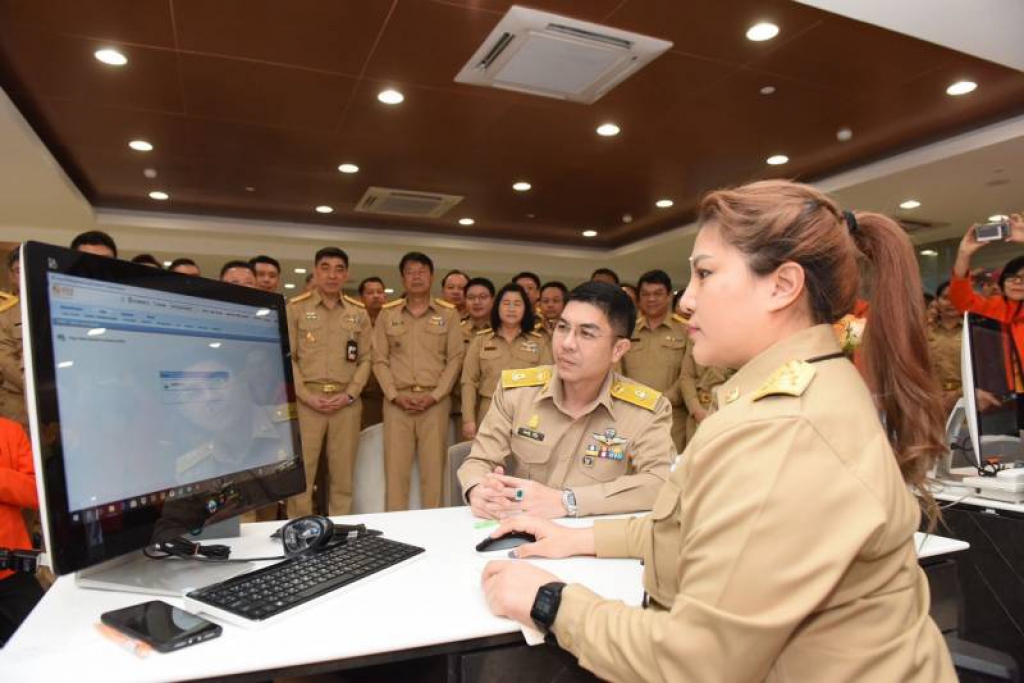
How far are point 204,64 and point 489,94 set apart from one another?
69.3 inches

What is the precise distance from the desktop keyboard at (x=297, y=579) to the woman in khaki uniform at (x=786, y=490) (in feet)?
0.80

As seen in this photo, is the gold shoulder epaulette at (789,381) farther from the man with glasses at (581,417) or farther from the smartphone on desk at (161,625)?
the man with glasses at (581,417)

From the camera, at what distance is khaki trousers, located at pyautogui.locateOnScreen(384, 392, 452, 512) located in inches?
174

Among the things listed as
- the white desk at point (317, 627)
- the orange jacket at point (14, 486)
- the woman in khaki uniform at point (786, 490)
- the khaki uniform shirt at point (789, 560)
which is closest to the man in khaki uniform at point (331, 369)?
the orange jacket at point (14, 486)

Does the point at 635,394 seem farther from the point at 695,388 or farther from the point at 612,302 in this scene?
the point at 695,388

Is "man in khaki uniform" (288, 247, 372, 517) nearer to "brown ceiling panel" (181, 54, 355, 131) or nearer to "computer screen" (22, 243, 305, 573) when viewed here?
"brown ceiling panel" (181, 54, 355, 131)

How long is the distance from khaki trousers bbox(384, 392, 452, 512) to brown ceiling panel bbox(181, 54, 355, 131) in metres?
2.13

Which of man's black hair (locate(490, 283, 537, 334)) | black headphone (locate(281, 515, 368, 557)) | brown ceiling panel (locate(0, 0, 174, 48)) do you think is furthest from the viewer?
man's black hair (locate(490, 283, 537, 334))

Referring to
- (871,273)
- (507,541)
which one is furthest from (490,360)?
(871,273)

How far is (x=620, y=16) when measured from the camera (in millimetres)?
3346

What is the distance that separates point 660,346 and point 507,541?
3932mm

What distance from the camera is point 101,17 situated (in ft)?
11.1

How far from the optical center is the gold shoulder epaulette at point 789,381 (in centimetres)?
82

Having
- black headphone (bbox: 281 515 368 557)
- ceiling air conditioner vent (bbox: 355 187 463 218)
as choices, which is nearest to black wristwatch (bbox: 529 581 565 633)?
black headphone (bbox: 281 515 368 557)
